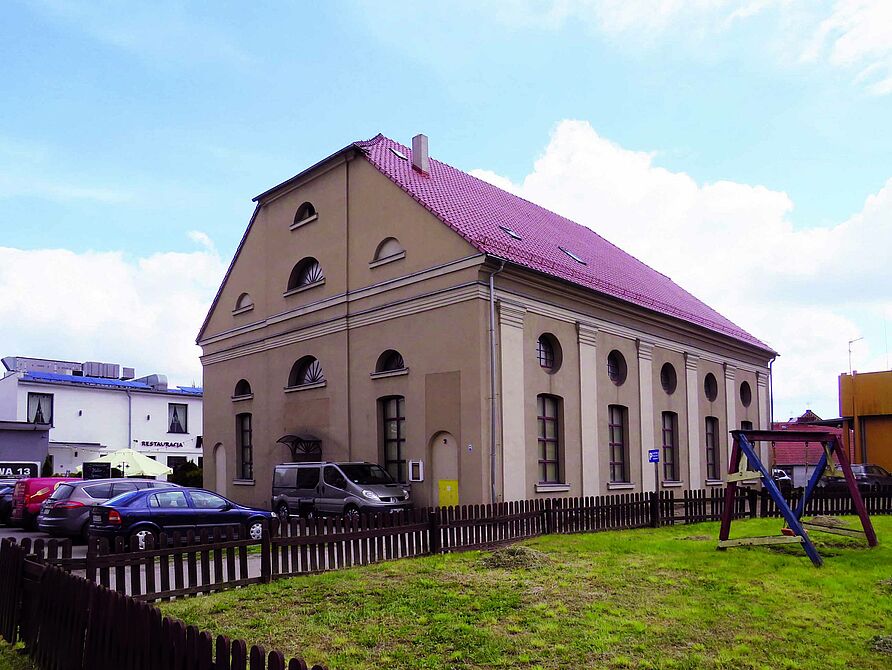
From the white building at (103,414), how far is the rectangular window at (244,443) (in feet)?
65.5

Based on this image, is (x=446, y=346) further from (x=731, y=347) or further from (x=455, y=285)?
(x=731, y=347)

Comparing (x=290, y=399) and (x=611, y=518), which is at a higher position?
(x=290, y=399)

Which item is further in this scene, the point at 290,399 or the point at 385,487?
the point at 290,399

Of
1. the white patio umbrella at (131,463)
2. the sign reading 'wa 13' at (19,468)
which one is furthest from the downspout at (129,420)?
the white patio umbrella at (131,463)

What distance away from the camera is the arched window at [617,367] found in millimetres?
24312

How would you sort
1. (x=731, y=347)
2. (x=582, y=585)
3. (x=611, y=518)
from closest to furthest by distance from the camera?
1. (x=582, y=585)
2. (x=611, y=518)
3. (x=731, y=347)

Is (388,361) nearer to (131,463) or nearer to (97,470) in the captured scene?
(131,463)

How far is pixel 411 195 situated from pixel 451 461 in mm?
7088

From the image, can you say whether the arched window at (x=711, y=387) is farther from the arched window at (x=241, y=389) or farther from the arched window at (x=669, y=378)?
the arched window at (x=241, y=389)

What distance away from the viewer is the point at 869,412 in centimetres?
3725

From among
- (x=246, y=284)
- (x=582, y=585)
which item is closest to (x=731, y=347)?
(x=246, y=284)

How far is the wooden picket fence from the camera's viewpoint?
477cm

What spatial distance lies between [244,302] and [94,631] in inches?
900

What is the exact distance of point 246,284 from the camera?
2822cm
